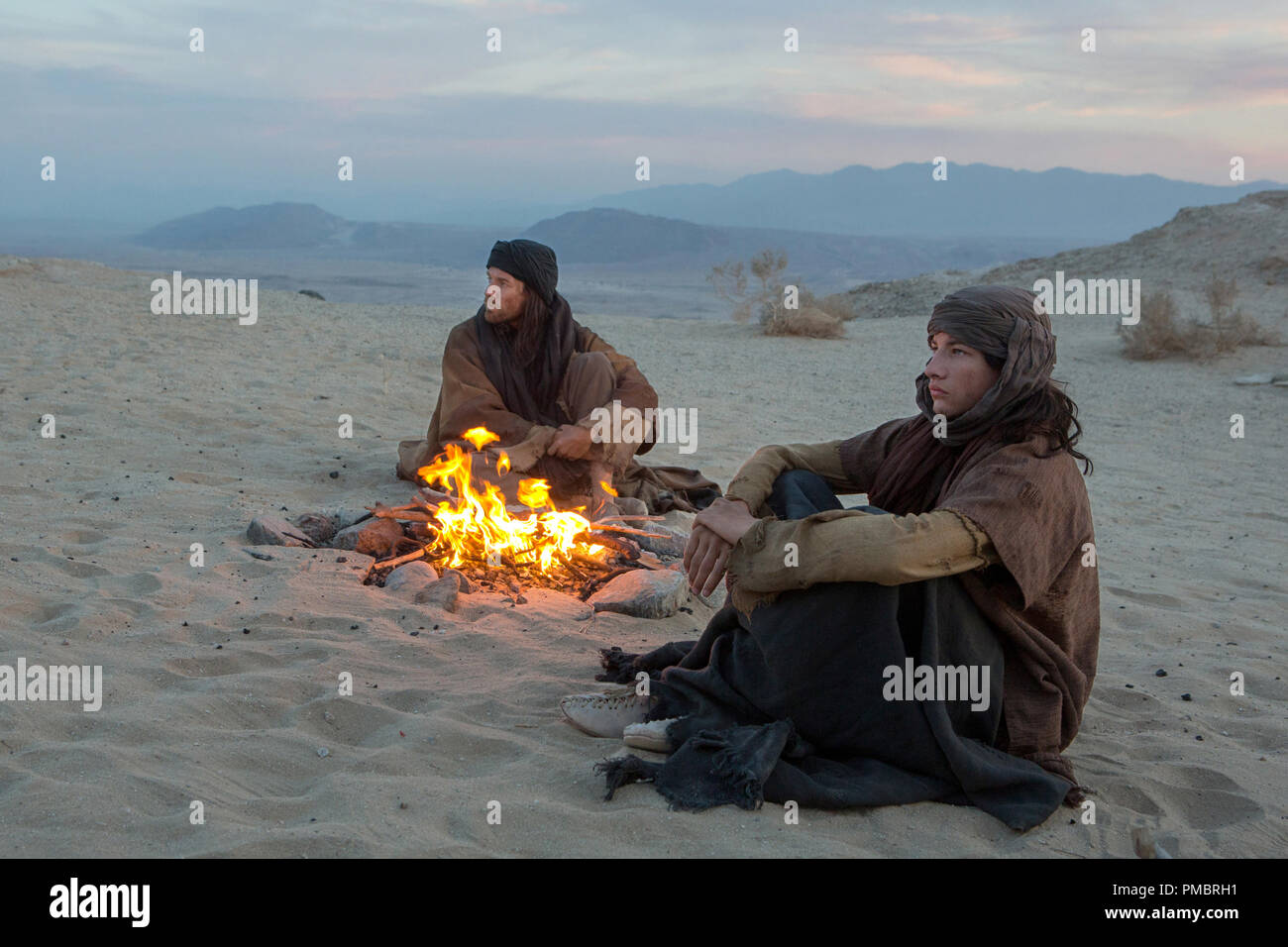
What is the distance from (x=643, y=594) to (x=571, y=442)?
1354mm

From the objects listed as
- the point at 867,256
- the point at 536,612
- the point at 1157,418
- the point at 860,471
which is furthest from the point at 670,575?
the point at 867,256

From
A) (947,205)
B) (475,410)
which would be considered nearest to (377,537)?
(475,410)

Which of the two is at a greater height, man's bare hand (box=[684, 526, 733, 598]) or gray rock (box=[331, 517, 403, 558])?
man's bare hand (box=[684, 526, 733, 598])

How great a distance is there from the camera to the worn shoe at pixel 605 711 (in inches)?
130

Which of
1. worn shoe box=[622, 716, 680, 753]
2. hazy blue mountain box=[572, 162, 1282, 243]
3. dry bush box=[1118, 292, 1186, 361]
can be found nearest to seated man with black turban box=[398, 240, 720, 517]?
worn shoe box=[622, 716, 680, 753]

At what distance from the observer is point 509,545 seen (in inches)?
190

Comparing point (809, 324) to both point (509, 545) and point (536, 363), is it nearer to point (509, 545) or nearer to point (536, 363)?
Answer: point (536, 363)

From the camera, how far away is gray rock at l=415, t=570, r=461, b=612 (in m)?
4.39

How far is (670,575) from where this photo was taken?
185 inches

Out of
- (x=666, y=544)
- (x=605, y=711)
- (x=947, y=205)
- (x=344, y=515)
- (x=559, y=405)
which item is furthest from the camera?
(x=947, y=205)

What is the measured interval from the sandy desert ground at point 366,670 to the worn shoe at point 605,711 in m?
0.06

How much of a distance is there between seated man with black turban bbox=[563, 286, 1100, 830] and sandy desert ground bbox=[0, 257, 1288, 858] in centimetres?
12

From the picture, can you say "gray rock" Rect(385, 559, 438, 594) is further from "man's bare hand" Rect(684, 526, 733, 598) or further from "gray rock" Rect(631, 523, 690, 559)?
"man's bare hand" Rect(684, 526, 733, 598)
